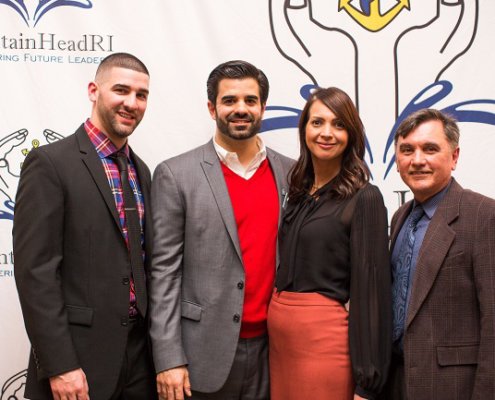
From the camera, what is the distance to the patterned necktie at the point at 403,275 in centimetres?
165

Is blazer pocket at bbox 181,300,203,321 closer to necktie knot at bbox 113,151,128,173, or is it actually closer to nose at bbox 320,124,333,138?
necktie knot at bbox 113,151,128,173

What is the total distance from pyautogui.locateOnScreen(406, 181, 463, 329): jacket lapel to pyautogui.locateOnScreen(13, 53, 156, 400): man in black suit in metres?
0.83

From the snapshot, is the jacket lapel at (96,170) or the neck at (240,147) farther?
the neck at (240,147)

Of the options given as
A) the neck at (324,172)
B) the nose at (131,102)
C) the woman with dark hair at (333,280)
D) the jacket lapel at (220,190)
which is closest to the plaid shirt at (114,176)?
the nose at (131,102)

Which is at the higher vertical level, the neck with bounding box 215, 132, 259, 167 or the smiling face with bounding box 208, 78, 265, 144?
the smiling face with bounding box 208, 78, 265, 144

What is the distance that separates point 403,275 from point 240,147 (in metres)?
0.71

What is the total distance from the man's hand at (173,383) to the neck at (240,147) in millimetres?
731

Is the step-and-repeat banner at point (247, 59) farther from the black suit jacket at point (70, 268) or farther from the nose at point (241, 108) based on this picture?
the black suit jacket at point (70, 268)

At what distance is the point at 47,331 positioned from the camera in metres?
1.55

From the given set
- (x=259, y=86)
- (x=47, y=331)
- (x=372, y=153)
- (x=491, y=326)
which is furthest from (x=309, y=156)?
(x=47, y=331)

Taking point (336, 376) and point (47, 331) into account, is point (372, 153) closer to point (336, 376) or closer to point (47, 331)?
point (336, 376)

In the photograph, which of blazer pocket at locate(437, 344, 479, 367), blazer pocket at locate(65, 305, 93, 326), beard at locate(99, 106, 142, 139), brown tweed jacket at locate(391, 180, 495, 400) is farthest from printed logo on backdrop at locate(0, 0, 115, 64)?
blazer pocket at locate(437, 344, 479, 367)

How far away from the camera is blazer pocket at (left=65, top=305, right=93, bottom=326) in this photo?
64.3 inches

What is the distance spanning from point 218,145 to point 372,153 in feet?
2.65
